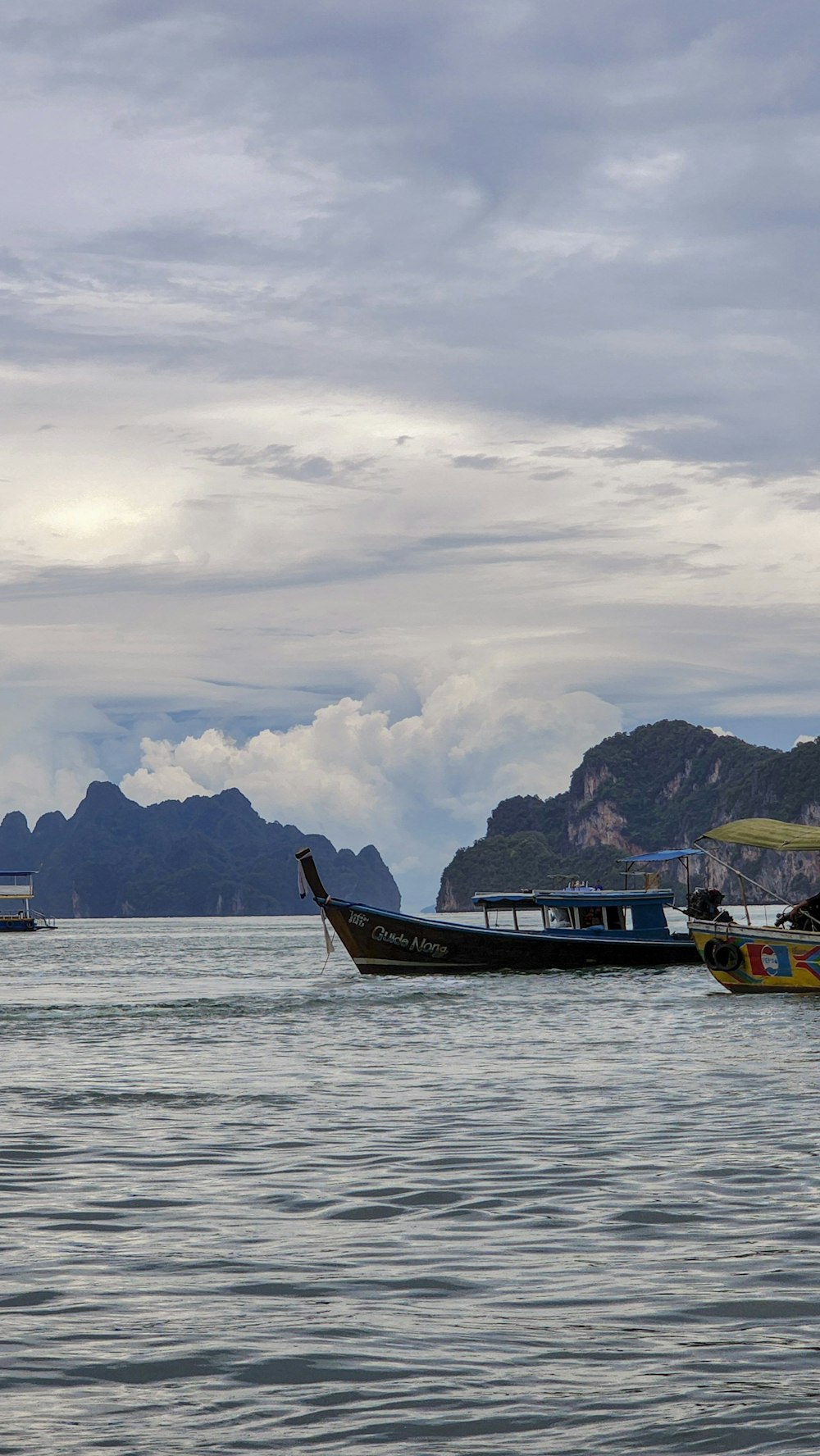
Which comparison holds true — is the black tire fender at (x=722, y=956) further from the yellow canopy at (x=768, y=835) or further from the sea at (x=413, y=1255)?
the sea at (x=413, y=1255)

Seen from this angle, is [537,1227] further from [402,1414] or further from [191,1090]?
[191,1090]

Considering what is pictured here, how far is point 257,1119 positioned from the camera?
14.5 meters

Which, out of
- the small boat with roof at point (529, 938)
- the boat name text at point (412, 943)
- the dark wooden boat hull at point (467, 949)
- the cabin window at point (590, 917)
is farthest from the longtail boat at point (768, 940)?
the boat name text at point (412, 943)

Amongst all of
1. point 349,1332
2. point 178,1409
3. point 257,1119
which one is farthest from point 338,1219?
A: point 257,1119

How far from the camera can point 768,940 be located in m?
30.6

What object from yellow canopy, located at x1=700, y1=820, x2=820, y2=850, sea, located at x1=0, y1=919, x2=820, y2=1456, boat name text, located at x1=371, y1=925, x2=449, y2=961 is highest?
yellow canopy, located at x1=700, y1=820, x2=820, y2=850

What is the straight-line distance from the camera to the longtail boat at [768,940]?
97.9ft

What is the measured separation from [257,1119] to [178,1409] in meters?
8.50

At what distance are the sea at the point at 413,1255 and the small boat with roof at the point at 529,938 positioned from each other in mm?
19853

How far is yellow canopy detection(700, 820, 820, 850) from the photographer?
98.7ft

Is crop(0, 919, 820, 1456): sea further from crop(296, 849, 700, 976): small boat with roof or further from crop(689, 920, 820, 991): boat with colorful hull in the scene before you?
crop(296, 849, 700, 976): small boat with roof

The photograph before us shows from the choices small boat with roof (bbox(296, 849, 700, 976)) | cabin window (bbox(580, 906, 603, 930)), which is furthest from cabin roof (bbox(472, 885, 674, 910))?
cabin window (bbox(580, 906, 603, 930))

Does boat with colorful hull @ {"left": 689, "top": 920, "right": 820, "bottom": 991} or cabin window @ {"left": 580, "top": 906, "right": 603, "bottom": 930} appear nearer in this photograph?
boat with colorful hull @ {"left": 689, "top": 920, "right": 820, "bottom": 991}

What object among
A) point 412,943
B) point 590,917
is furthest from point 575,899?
point 412,943
